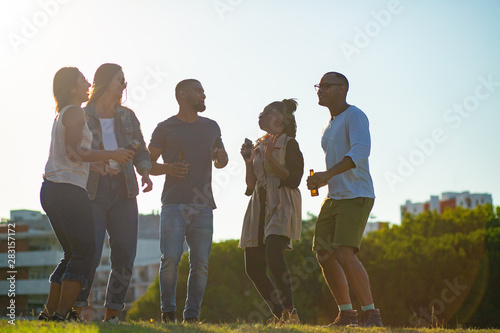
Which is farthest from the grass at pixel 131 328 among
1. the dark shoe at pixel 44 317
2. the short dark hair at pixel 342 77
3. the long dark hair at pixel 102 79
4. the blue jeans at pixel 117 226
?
the short dark hair at pixel 342 77

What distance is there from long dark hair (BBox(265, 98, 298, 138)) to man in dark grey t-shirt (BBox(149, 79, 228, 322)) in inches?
29.4

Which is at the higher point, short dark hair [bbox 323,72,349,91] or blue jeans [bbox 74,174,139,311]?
short dark hair [bbox 323,72,349,91]

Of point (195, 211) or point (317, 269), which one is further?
point (317, 269)

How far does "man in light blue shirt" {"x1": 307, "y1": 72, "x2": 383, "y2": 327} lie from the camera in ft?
21.3

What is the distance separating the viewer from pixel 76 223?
5.61m

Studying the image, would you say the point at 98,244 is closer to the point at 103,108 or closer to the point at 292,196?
the point at 103,108

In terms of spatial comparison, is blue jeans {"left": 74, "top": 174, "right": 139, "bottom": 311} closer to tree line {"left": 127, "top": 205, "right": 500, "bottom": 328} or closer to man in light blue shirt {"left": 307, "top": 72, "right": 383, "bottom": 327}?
man in light blue shirt {"left": 307, "top": 72, "right": 383, "bottom": 327}

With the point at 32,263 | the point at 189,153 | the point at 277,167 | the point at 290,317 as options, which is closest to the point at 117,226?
the point at 189,153

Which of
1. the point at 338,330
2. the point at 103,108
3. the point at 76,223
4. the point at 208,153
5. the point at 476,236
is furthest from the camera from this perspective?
the point at 476,236

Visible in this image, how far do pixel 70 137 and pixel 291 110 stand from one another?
2.87m

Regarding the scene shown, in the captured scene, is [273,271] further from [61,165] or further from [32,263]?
[32,263]

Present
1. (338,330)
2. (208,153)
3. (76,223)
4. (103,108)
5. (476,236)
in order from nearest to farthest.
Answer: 1. (76,223)
2. (338,330)
3. (103,108)
4. (208,153)
5. (476,236)

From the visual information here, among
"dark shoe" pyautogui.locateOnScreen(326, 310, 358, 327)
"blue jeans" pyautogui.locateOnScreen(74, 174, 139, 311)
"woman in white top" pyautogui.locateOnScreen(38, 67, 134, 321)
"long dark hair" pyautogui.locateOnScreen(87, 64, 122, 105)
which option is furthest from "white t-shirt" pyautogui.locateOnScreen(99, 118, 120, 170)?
"dark shoe" pyautogui.locateOnScreen(326, 310, 358, 327)

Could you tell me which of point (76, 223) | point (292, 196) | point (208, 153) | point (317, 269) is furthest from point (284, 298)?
point (317, 269)
